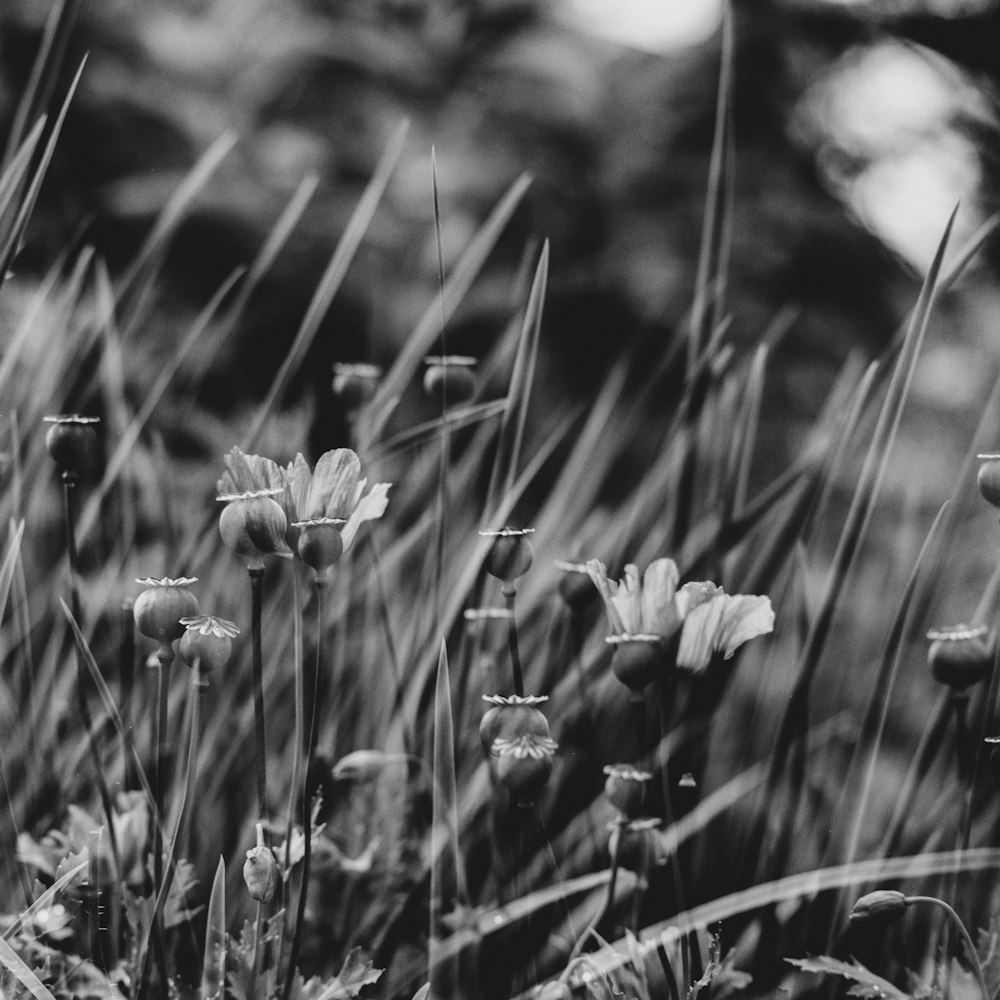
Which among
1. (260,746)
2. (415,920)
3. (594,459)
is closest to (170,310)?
(594,459)

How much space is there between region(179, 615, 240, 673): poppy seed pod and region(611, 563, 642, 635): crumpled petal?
0.56ft

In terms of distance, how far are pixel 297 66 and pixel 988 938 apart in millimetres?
1608

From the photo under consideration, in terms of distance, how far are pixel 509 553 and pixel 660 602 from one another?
0.09 m

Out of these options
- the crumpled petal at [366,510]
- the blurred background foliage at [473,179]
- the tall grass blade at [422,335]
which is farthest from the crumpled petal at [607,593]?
the blurred background foliage at [473,179]

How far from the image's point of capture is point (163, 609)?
0.51m

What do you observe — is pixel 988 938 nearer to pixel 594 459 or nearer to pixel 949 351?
pixel 594 459

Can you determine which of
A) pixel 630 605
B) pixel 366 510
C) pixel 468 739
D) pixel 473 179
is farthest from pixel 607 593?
pixel 473 179

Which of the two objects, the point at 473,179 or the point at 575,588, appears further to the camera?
the point at 473,179

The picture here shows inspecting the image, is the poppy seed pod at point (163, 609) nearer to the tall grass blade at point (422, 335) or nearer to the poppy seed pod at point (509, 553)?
the poppy seed pod at point (509, 553)

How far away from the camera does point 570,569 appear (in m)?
0.65

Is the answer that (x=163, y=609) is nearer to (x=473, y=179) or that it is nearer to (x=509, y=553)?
(x=509, y=553)

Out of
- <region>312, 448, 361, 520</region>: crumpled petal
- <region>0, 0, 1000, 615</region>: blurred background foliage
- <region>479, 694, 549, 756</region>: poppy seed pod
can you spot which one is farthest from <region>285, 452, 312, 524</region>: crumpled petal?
<region>0, 0, 1000, 615</region>: blurred background foliage

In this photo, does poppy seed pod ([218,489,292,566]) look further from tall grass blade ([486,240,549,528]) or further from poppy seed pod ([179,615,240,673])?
tall grass blade ([486,240,549,528])

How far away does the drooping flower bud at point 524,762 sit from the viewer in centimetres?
52
